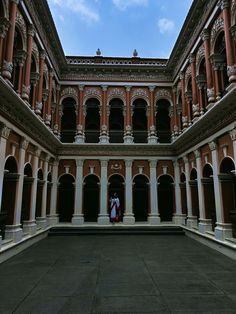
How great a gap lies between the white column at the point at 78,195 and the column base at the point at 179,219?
229 inches

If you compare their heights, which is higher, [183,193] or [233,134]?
[233,134]

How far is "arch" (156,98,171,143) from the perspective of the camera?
16.5m

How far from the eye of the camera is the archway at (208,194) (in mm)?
11008

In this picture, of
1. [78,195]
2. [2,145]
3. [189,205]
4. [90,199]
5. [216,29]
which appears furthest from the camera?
[90,199]

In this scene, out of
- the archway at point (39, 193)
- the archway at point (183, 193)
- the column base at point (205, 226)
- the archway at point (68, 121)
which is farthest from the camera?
the archway at point (68, 121)

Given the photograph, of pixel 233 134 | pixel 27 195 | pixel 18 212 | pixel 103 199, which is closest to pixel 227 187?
pixel 233 134

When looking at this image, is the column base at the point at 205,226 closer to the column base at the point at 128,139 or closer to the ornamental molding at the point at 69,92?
the column base at the point at 128,139

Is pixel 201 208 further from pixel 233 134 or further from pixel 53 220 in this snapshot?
pixel 53 220

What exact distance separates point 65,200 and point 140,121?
25.6 ft

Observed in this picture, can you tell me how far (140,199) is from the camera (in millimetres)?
16109

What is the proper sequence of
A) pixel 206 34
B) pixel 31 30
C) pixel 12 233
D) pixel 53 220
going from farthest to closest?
pixel 53 220 < pixel 206 34 < pixel 31 30 < pixel 12 233

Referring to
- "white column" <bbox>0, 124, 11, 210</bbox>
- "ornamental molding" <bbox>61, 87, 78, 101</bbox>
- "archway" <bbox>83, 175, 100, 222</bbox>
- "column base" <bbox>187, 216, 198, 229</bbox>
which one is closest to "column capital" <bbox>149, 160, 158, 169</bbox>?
"archway" <bbox>83, 175, 100, 222</bbox>

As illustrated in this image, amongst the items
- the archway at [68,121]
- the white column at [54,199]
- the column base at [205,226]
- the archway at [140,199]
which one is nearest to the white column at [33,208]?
the white column at [54,199]

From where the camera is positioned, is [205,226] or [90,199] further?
[90,199]
